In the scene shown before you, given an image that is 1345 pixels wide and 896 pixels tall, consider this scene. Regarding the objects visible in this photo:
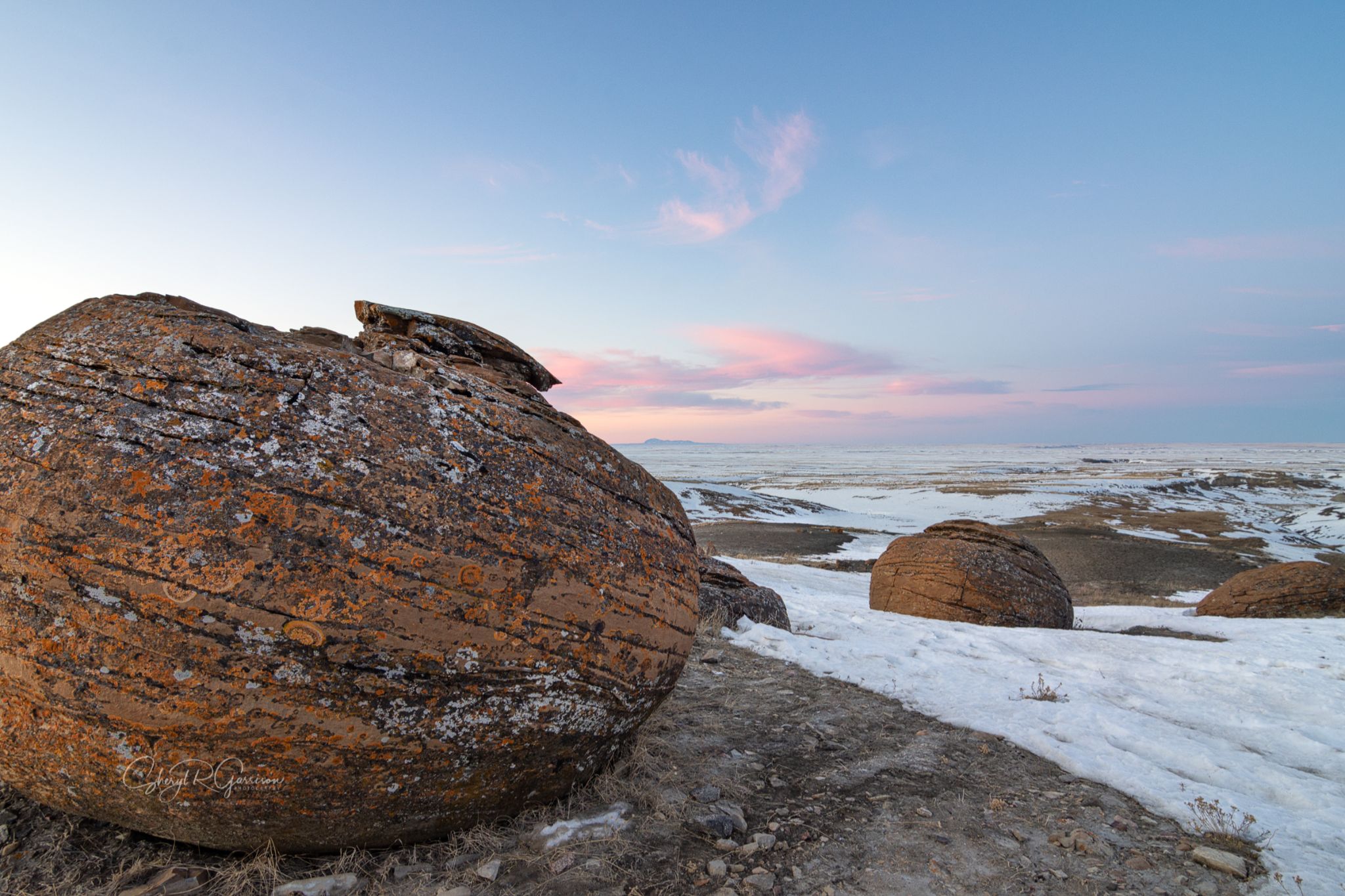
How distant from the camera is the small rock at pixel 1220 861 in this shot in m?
3.25

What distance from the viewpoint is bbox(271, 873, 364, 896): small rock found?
9.75ft

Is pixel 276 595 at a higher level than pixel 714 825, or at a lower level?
higher

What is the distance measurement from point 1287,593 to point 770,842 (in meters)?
13.9

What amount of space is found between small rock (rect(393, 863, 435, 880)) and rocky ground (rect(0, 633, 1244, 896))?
12 millimetres

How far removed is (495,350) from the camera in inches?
221

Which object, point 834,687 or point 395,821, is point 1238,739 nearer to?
point 834,687

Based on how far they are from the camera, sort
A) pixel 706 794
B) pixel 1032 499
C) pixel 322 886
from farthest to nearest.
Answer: pixel 1032 499, pixel 706 794, pixel 322 886

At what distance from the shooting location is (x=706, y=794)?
4016mm

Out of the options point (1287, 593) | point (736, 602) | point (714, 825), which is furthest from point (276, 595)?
point (1287, 593)

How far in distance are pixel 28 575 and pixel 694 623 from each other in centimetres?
335

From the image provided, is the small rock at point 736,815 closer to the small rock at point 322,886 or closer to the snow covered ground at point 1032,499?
the small rock at point 322,886

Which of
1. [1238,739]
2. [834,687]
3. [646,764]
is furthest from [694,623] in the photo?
[1238,739]

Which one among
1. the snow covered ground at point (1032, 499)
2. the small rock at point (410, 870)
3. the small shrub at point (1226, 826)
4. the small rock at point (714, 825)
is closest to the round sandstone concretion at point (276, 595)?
the small rock at point (410, 870)

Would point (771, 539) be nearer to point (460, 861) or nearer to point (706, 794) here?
point (706, 794)
